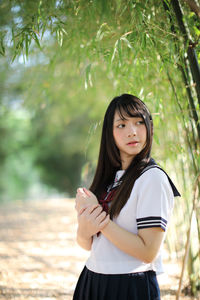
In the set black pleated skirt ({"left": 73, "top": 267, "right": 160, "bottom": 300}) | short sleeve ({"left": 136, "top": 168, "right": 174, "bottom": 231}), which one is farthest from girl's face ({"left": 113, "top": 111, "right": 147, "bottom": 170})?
black pleated skirt ({"left": 73, "top": 267, "right": 160, "bottom": 300})

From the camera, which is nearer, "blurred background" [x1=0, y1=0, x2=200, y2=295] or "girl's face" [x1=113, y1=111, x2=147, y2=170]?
"girl's face" [x1=113, y1=111, x2=147, y2=170]

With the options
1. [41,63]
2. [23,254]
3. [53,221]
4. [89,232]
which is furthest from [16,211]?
[89,232]

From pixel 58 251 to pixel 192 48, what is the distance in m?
2.48

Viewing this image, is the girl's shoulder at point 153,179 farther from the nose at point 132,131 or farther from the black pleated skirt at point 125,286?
the black pleated skirt at point 125,286

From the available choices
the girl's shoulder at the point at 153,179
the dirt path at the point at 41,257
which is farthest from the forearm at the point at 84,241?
the dirt path at the point at 41,257

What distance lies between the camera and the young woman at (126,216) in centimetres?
80

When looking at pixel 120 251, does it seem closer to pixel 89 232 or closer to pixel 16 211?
pixel 89 232

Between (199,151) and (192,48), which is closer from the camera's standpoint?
(192,48)

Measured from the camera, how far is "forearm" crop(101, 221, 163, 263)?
0.79 meters

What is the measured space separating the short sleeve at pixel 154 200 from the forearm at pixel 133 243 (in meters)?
0.03

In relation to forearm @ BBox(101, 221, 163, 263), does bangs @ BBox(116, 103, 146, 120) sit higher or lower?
higher

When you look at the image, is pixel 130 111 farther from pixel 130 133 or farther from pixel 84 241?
pixel 84 241

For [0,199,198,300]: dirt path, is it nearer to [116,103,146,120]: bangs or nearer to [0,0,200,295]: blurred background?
[0,0,200,295]: blurred background

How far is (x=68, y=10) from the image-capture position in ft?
4.48
